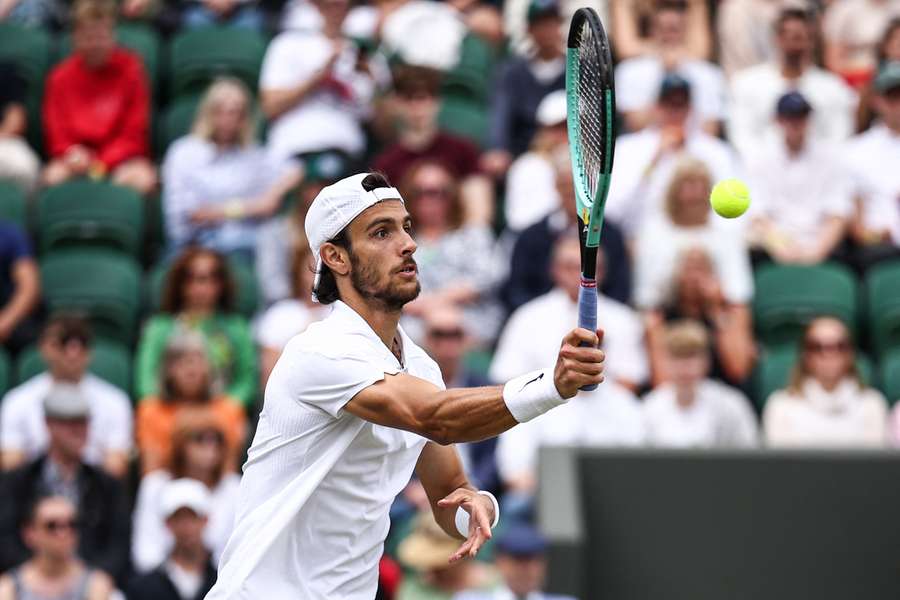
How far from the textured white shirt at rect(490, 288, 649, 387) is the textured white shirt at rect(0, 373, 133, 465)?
6.21ft

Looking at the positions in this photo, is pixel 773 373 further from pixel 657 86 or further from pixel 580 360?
pixel 580 360

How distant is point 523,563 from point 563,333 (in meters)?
1.47

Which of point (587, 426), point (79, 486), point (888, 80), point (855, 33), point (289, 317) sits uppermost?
point (855, 33)

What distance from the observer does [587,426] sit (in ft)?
26.9

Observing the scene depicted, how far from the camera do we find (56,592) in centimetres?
733

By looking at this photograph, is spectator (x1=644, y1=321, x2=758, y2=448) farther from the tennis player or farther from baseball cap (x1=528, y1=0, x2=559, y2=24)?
the tennis player

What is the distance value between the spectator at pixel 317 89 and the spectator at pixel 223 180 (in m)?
0.23

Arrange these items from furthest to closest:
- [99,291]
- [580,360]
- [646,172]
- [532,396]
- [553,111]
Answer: [553,111]
[646,172]
[99,291]
[532,396]
[580,360]

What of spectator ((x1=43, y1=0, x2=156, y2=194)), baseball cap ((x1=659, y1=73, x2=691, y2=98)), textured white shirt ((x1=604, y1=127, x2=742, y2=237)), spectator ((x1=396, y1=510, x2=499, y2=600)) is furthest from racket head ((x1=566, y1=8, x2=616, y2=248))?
spectator ((x1=43, y1=0, x2=156, y2=194))

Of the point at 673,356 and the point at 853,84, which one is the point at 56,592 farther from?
the point at 853,84

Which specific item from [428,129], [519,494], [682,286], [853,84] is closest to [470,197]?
[428,129]

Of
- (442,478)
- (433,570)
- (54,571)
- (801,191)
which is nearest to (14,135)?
(54,571)

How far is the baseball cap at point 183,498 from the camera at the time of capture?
24.1ft

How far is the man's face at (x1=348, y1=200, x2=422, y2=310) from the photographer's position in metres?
4.31
